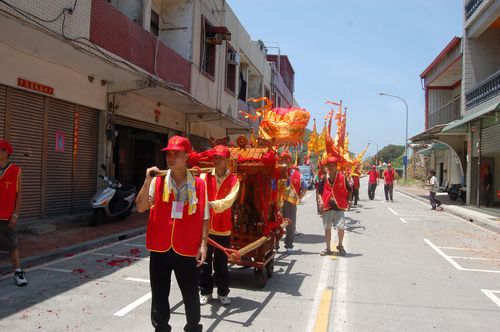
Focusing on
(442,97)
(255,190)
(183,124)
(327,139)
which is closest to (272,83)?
(442,97)

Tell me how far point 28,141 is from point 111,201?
2490mm

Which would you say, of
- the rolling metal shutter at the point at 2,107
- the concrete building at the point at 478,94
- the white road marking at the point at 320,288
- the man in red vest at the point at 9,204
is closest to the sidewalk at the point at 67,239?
the man in red vest at the point at 9,204

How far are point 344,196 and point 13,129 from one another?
22.9 ft

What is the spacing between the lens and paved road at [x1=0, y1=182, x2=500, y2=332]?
4.71 metres

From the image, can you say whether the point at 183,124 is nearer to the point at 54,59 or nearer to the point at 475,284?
the point at 54,59

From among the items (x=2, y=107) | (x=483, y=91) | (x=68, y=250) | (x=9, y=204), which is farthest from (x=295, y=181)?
(x=483, y=91)

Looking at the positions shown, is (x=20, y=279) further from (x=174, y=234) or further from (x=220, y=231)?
(x=174, y=234)

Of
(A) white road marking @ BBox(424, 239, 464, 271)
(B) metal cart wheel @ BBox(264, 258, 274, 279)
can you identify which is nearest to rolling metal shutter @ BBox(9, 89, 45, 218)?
(B) metal cart wheel @ BBox(264, 258, 274, 279)

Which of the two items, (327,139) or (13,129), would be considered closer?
(13,129)

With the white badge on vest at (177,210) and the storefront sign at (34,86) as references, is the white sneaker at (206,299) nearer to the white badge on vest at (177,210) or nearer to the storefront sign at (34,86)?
the white badge on vest at (177,210)

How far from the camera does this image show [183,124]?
18531mm

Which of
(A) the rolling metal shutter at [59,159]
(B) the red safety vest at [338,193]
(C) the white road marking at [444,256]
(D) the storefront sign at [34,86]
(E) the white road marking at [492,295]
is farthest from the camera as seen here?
(A) the rolling metal shutter at [59,159]

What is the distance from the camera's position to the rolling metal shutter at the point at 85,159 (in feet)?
38.3

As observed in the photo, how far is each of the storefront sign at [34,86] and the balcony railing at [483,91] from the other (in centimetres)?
1581
